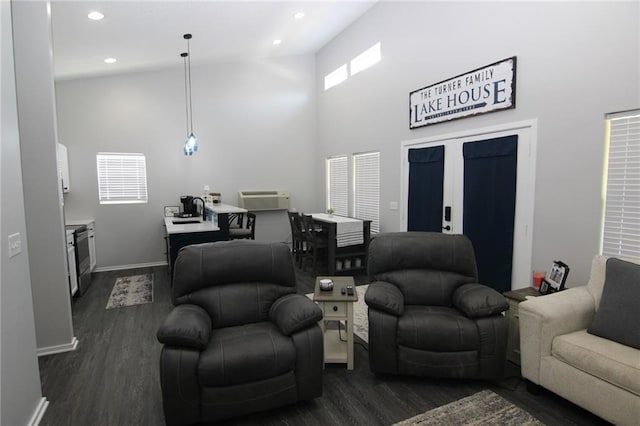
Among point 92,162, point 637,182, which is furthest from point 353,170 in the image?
point 92,162

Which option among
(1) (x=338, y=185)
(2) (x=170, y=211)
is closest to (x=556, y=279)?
(1) (x=338, y=185)

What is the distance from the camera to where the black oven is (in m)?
4.43

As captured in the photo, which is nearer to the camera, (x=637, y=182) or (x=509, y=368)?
(x=637, y=182)

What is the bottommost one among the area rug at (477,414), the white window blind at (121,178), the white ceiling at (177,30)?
the area rug at (477,414)

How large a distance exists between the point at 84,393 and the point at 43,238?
53.1 inches

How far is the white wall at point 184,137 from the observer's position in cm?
550

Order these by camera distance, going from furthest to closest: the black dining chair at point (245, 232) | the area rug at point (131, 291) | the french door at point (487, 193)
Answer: the black dining chair at point (245, 232) → the area rug at point (131, 291) → the french door at point (487, 193)

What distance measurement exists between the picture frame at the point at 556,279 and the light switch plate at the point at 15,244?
12.3 feet

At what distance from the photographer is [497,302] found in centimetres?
240

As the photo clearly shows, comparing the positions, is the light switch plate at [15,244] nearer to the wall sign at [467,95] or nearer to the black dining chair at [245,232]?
the black dining chair at [245,232]

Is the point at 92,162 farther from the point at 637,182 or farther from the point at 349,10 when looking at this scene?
the point at 637,182

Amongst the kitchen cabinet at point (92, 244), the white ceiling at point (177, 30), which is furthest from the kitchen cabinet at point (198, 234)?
the white ceiling at point (177, 30)

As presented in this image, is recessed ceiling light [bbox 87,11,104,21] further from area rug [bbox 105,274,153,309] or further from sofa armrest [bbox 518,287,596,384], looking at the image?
sofa armrest [bbox 518,287,596,384]

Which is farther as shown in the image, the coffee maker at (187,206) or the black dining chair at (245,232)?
the coffee maker at (187,206)
